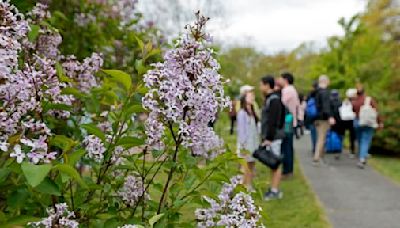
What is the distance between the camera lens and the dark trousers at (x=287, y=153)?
9117 millimetres

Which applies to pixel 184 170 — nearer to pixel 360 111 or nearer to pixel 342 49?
pixel 360 111

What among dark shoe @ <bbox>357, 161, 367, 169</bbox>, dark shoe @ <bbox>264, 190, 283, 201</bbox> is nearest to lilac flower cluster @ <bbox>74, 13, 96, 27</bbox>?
dark shoe @ <bbox>264, 190, 283, 201</bbox>

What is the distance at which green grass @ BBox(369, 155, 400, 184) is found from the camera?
10.8m

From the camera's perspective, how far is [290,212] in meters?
6.99

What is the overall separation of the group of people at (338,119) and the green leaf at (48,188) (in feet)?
31.1

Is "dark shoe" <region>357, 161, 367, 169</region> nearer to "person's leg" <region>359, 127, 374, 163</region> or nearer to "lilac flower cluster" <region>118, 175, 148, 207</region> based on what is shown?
"person's leg" <region>359, 127, 374, 163</region>

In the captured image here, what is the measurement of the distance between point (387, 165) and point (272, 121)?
613cm

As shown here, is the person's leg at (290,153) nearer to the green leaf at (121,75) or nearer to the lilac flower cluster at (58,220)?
the green leaf at (121,75)

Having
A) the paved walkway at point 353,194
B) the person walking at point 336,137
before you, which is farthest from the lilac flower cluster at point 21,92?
the person walking at point 336,137

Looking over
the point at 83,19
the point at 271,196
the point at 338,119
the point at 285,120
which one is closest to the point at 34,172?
the point at 83,19

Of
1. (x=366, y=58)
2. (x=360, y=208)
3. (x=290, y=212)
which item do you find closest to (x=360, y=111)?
(x=360, y=208)

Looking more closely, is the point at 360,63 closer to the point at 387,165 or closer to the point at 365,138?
the point at 387,165

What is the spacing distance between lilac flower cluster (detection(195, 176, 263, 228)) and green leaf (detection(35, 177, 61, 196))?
90cm

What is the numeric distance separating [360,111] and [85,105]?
30.9ft
